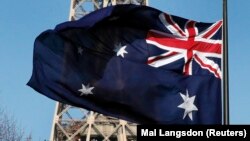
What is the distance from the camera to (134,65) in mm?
16672

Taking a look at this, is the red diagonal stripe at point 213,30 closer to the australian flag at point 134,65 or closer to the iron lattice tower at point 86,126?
the australian flag at point 134,65

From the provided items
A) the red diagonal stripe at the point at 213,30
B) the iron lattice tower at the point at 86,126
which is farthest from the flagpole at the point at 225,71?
the iron lattice tower at the point at 86,126

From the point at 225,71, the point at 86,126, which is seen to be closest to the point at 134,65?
the point at 225,71

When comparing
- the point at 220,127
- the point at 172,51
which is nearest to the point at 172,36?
the point at 172,51

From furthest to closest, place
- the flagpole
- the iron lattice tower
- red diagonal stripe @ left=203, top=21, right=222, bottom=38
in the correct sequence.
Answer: the iron lattice tower < red diagonal stripe @ left=203, top=21, right=222, bottom=38 < the flagpole

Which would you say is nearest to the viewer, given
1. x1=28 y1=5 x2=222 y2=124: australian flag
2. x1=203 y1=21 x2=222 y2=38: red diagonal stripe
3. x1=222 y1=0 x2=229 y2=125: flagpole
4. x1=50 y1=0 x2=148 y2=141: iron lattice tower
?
x1=222 y1=0 x2=229 y2=125: flagpole

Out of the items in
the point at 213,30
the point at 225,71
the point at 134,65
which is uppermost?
the point at 213,30

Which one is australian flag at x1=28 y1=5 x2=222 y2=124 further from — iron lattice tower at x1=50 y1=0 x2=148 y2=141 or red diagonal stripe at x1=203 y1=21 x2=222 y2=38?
iron lattice tower at x1=50 y1=0 x2=148 y2=141

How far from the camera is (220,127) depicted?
13188 mm

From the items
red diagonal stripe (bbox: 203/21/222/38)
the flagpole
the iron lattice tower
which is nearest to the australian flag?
red diagonal stripe (bbox: 203/21/222/38)

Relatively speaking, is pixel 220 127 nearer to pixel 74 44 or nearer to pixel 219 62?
pixel 219 62

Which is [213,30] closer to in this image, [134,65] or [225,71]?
[134,65]

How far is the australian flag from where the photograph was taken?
634 inches

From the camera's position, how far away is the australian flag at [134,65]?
52.8ft
